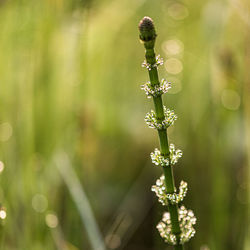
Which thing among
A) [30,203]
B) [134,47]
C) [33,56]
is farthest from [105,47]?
[30,203]

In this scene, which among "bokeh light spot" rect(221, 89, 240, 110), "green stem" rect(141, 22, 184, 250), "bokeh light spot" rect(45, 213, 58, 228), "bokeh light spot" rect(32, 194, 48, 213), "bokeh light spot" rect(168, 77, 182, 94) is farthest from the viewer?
"bokeh light spot" rect(168, 77, 182, 94)

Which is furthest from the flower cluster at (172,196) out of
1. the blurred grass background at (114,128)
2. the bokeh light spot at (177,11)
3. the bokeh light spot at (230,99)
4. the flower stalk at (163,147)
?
the bokeh light spot at (177,11)

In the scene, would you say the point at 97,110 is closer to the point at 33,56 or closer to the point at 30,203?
the point at 33,56

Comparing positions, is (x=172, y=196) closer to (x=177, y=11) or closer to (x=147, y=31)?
(x=147, y=31)

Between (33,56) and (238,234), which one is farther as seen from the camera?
(33,56)

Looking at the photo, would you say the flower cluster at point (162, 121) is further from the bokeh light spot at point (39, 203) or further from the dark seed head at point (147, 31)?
the bokeh light spot at point (39, 203)

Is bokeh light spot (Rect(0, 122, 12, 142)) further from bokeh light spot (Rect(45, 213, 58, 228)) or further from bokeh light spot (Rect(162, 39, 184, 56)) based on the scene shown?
bokeh light spot (Rect(162, 39, 184, 56))

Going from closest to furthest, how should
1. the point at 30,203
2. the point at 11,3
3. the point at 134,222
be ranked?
the point at 30,203 < the point at 134,222 < the point at 11,3

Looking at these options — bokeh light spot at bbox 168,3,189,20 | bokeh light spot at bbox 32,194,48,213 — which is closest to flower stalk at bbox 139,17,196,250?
bokeh light spot at bbox 32,194,48,213
